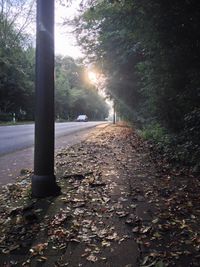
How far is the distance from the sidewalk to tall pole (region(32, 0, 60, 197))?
0.30m

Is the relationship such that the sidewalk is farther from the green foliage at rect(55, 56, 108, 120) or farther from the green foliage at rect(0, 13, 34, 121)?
the green foliage at rect(55, 56, 108, 120)

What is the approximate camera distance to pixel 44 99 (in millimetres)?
5180

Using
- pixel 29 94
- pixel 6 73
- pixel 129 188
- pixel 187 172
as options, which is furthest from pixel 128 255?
pixel 29 94

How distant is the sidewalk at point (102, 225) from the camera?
335cm

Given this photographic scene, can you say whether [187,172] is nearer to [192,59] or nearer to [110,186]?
[110,186]

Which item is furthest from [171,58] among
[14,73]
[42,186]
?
[14,73]

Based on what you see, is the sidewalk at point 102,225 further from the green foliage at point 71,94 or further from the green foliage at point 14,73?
the green foliage at point 71,94

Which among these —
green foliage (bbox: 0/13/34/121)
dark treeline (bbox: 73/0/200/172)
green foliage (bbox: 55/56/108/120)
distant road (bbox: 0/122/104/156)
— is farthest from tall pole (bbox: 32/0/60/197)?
green foliage (bbox: 55/56/108/120)

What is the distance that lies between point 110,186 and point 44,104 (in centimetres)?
170

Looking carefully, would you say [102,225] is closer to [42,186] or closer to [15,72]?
[42,186]

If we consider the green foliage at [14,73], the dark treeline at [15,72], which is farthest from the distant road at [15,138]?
the green foliage at [14,73]

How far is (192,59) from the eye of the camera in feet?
29.0

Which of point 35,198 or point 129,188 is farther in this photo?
point 129,188

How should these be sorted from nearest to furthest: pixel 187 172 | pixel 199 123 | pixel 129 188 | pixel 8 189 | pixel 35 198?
1. pixel 35 198
2. pixel 129 188
3. pixel 8 189
4. pixel 187 172
5. pixel 199 123
